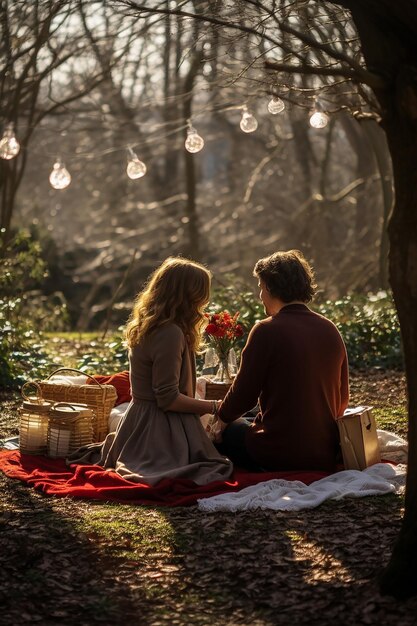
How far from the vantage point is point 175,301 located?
17.4 ft

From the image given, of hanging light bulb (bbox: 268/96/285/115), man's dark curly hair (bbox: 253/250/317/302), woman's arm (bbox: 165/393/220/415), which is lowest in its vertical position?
woman's arm (bbox: 165/393/220/415)

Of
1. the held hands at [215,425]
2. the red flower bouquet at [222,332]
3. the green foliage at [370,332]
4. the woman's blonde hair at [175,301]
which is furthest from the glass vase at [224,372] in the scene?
the green foliage at [370,332]

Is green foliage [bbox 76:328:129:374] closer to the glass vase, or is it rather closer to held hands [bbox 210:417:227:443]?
the glass vase

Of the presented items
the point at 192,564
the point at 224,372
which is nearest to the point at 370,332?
the point at 224,372

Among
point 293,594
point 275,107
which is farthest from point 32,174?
point 293,594

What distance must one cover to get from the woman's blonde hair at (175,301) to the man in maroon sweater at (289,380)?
340 mm

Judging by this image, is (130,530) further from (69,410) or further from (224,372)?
(224,372)

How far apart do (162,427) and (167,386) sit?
272 millimetres

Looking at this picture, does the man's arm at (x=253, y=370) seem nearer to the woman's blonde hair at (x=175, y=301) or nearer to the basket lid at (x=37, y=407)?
the woman's blonde hair at (x=175, y=301)

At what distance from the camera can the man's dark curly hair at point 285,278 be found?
5.30 metres

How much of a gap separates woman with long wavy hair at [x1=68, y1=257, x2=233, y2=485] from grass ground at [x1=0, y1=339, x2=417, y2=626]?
0.58 m

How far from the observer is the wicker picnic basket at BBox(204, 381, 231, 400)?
19.9ft

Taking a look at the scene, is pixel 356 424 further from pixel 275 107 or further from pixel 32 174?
pixel 32 174

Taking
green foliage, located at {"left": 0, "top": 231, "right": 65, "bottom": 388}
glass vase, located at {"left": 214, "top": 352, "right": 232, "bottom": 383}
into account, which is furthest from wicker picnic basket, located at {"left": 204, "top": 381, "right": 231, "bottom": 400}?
green foliage, located at {"left": 0, "top": 231, "right": 65, "bottom": 388}
